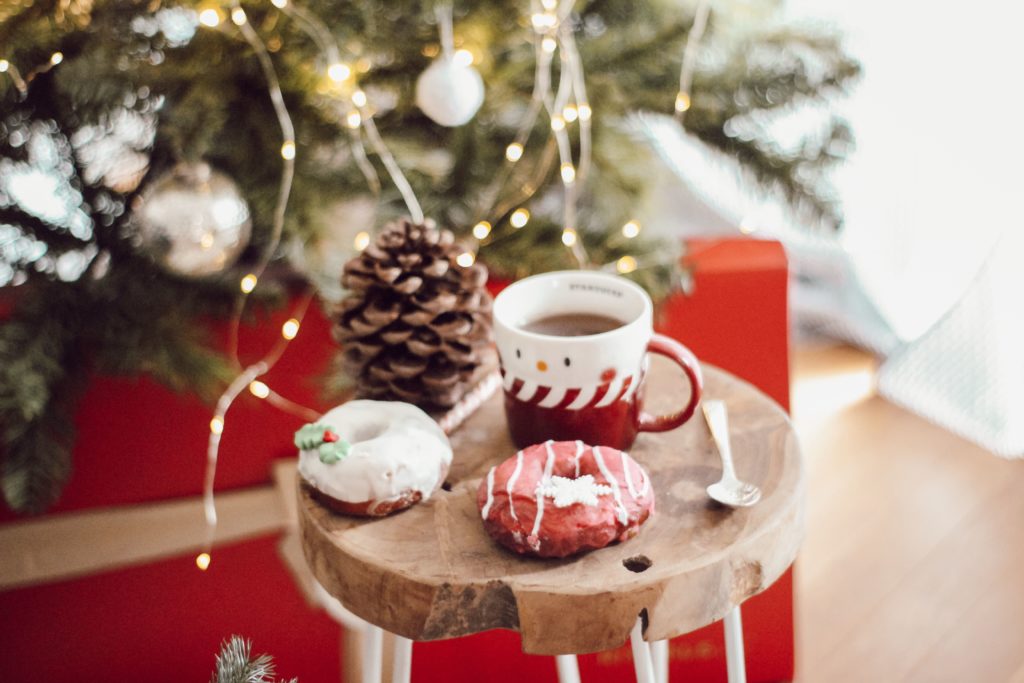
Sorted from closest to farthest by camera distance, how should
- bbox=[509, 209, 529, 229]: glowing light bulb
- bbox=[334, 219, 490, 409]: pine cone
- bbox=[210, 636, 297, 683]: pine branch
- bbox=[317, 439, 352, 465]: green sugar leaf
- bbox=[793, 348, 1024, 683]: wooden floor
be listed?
bbox=[210, 636, 297, 683]: pine branch < bbox=[317, 439, 352, 465]: green sugar leaf < bbox=[334, 219, 490, 409]: pine cone < bbox=[509, 209, 529, 229]: glowing light bulb < bbox=[793, 348, 1024, 683]: wooden floor

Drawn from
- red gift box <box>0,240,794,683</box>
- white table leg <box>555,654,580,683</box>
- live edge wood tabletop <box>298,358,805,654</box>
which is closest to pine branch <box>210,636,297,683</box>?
live edge wood tabletop <box>298,358,805,654</box>

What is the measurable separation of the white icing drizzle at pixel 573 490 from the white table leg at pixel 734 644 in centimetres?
23

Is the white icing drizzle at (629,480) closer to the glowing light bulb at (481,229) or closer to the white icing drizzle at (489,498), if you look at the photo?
the white icing drizzle at (489,498)

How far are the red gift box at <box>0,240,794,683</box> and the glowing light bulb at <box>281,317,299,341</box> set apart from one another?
1 cm

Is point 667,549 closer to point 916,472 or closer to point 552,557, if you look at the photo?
point 552,557

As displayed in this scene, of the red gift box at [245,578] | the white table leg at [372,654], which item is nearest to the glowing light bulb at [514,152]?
the red gift box at [245,578]

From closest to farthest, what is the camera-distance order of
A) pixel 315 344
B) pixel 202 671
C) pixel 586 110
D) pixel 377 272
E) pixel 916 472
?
pixel 377 272 → pixel 586 110 → pixel 315 344 → pixel 202 671 → pixel 916 472

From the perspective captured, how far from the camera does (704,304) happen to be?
3.50 ft

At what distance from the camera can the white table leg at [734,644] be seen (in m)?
0.80

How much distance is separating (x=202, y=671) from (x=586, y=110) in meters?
0.83

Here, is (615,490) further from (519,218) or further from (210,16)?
(210,16)

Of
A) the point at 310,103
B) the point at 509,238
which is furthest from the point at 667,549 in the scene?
the point at 310,103

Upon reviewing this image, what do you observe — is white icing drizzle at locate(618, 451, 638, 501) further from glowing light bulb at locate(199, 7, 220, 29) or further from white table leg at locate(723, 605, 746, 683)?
glowing light bulb at locate(199, 7, 220, 29)

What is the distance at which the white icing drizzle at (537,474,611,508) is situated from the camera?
24.2 inches
